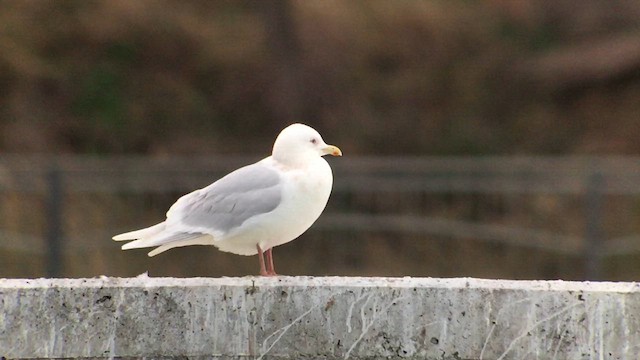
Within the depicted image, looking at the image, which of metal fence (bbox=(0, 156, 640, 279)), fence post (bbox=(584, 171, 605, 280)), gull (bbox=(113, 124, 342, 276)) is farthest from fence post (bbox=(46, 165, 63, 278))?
gull (bbox=(113, 124, 342, 276))

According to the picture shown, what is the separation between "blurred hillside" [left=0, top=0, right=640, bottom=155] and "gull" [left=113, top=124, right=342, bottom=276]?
30.3 ft

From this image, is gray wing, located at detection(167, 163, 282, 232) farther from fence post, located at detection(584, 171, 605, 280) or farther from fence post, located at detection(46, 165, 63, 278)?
fence post, located at detection(584, 171, 605, 280)

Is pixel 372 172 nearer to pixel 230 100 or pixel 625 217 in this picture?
pixel 625 217

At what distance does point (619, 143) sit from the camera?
14.9m

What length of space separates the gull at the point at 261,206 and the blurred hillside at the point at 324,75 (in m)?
9.24

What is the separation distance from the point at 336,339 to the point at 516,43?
12.5 meters

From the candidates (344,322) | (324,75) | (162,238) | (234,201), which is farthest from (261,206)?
(324,75)

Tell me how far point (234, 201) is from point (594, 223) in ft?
20.6

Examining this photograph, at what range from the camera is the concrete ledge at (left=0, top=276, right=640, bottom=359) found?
4.19 meters

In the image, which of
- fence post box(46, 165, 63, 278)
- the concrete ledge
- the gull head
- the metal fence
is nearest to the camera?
the concrete ledge

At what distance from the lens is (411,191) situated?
38.5 ft

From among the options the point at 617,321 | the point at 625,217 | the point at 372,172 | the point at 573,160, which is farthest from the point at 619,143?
the point at 617,321

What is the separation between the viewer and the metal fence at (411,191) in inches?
425

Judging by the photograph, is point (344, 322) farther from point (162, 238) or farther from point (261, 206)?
point (162, 238)
